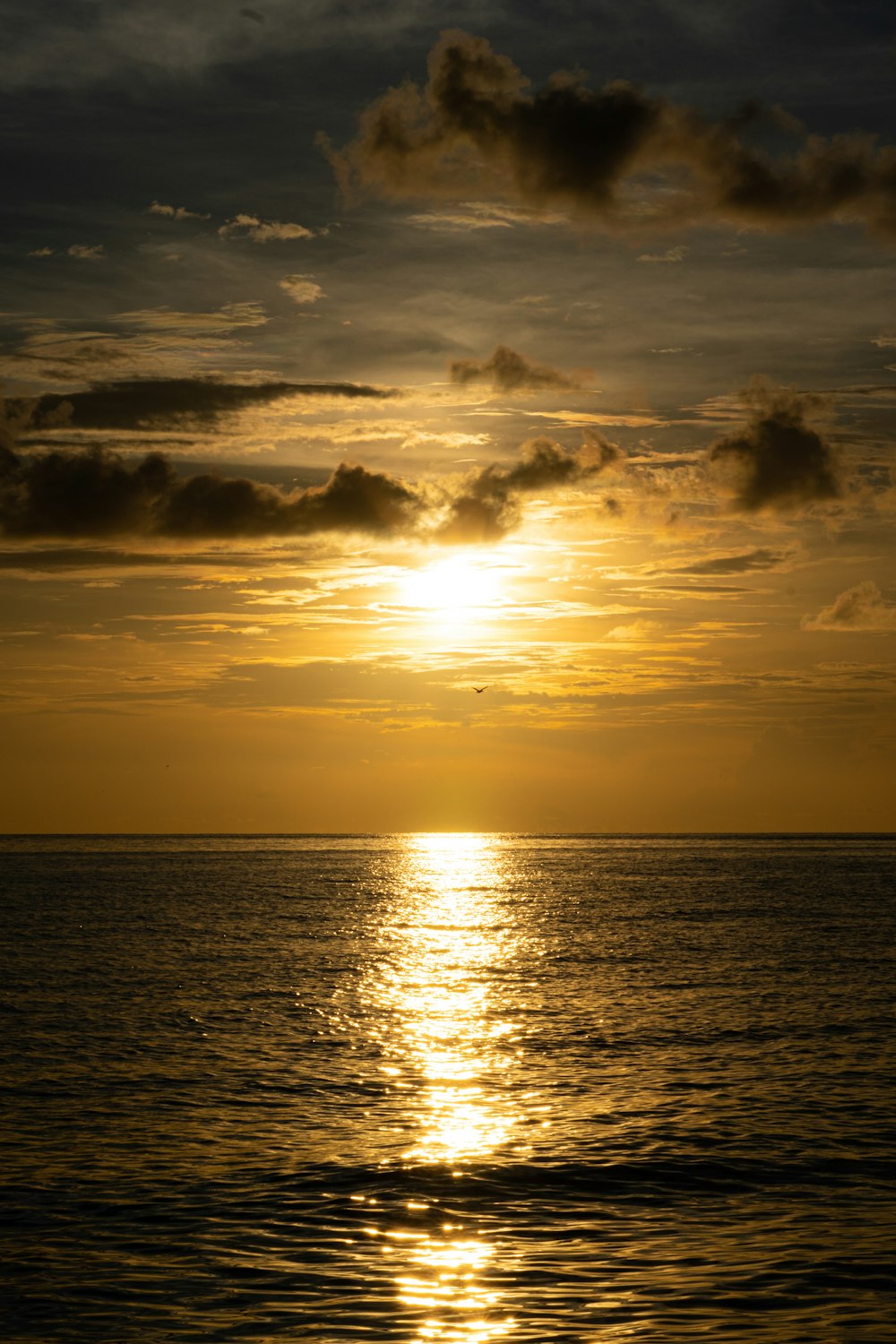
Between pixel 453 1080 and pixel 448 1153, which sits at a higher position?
pixel 453 1080

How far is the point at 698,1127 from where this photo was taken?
97.5 ft

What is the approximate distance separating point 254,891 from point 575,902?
1407 inches

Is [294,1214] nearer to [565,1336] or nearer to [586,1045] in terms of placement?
[565,1336]

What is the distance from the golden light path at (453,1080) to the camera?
741 inches

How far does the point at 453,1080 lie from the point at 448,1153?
7.72 m

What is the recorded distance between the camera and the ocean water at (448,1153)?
18.8 m

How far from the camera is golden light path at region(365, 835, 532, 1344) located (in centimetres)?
1883

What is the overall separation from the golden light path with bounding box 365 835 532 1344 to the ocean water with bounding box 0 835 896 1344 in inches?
4.4

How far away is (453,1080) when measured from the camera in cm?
3509

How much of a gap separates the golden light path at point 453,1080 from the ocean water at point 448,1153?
113 millimetres

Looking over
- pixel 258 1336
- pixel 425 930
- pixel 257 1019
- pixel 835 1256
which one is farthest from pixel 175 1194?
pixel 425 930

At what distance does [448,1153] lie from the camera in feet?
90.0

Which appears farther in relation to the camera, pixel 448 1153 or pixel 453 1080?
pixel 453 1080

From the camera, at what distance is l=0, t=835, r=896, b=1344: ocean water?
18766 mm
